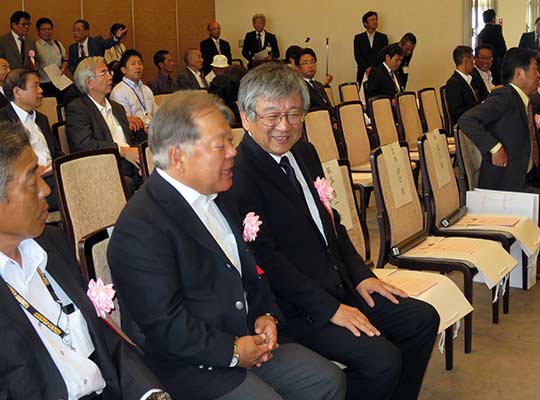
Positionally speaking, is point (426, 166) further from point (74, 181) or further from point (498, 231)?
point (74, 181)

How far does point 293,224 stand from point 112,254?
0.75m

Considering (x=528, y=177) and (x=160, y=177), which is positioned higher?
(x=160, y=177)

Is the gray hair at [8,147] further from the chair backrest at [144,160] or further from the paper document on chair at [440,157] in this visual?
the paper document on chair at [440,157]

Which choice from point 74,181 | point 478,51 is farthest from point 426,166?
point 478,51

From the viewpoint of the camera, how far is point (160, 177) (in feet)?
6.88

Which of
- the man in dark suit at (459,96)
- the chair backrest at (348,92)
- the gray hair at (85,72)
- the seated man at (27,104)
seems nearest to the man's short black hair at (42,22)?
the chair backrest at (348,92)

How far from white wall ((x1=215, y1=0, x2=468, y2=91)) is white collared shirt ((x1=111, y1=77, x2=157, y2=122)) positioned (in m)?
5.84

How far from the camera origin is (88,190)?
2949 mm

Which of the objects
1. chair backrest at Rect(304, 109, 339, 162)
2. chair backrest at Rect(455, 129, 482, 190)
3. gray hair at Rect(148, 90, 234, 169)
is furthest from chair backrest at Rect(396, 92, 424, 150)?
gray hair at Rect(148, 90, 234, 169)

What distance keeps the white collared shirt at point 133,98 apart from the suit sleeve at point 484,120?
10.4 ft

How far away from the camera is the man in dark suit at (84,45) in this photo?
10141mm

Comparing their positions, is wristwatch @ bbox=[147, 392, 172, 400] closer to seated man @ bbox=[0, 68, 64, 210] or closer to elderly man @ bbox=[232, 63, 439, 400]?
elderly man @ bbox=[232, 63, 439, 400]

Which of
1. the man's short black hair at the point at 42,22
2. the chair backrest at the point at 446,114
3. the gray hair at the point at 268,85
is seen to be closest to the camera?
the gray hair at the point at 268,85

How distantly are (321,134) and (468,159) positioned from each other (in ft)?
3.33
